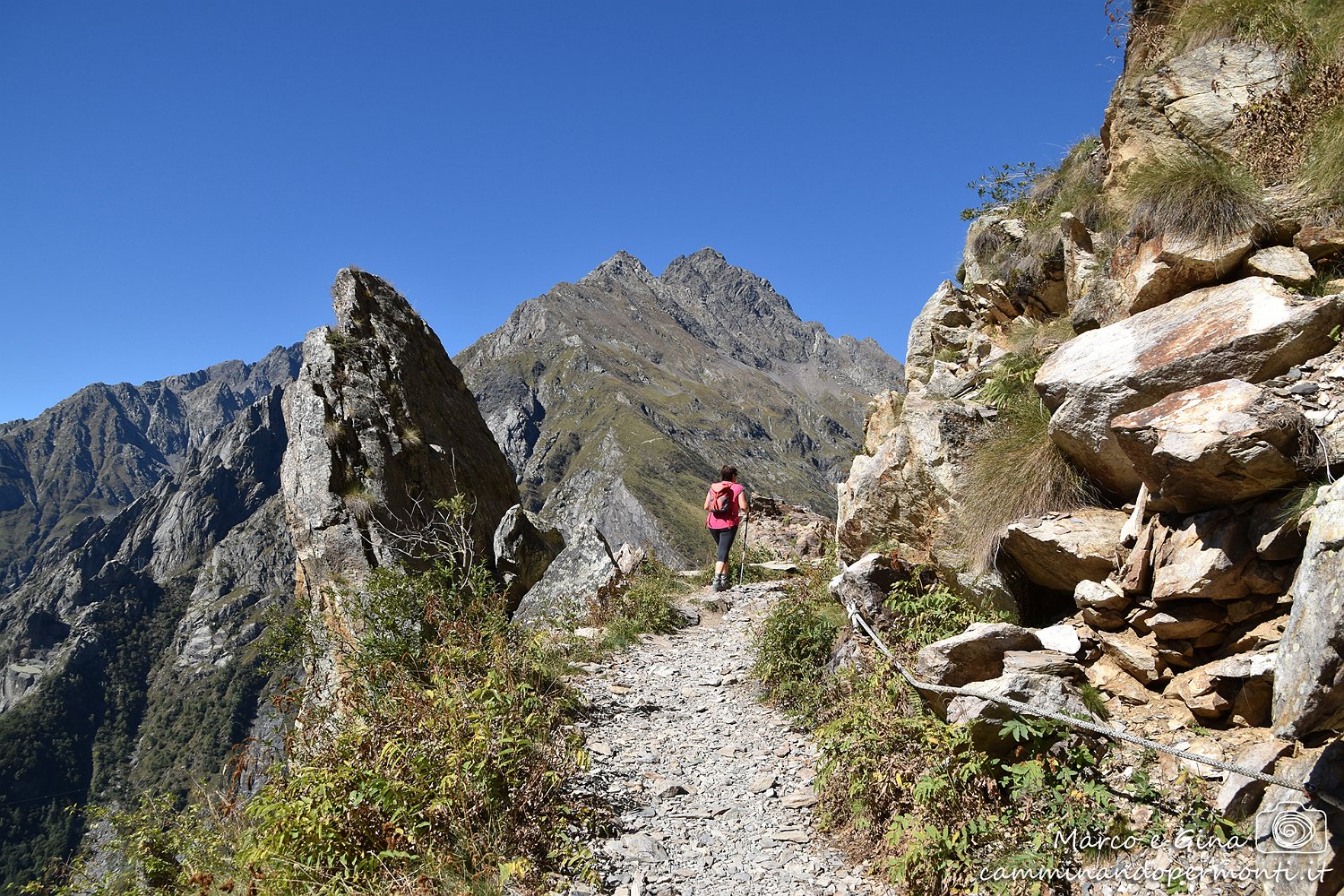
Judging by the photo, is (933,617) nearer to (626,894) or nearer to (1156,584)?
(1156,584)

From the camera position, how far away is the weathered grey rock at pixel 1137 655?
5.26 m

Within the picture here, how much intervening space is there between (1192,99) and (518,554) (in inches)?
609

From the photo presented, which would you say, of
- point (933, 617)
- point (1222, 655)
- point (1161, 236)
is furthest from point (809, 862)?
point (1161, 236)

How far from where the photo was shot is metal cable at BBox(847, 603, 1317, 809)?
12.0 ft

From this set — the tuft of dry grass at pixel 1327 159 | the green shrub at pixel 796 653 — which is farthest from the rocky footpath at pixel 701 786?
the tuft of dry grass at pixel 1327 159

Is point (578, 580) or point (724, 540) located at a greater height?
point (724, 540)

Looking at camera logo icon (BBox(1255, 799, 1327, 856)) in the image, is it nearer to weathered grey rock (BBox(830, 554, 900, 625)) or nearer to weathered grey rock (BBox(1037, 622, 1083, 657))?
weathered grey rock (BBox(1037, 622, 1083, 657))

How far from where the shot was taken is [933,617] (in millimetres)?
7625

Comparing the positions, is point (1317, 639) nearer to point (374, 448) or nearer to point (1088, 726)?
point (1088, 726)

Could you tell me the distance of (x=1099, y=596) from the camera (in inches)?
228

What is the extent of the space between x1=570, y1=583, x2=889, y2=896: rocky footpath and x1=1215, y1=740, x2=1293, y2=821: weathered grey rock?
8.48 ft

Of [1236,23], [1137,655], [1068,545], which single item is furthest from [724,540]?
[1236,23]

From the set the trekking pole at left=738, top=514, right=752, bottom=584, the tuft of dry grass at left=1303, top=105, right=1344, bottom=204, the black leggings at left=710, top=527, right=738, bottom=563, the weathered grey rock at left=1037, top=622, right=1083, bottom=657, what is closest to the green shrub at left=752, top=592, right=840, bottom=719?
the weathered grey rock at left=1037, top=622, right=1083, bottom=657

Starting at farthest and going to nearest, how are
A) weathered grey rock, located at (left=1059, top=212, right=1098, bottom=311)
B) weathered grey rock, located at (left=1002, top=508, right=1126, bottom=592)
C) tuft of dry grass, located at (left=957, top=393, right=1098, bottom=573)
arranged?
weathered grey rock, located at (left=1059, top=212, right=1098, bottom=311), tuft of dry grass, located at (left=957, top=393, right=1098, bottom=573), weathered grey rock, located at (left=1002, top=508, right=1126, bottom=592)
